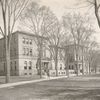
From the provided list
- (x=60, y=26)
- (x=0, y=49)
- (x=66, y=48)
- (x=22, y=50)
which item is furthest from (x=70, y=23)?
(x=0, y=49)

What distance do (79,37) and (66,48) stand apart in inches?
157

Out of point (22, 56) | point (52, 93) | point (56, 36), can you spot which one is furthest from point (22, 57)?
point (52, 93)

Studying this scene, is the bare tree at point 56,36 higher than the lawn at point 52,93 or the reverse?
higher

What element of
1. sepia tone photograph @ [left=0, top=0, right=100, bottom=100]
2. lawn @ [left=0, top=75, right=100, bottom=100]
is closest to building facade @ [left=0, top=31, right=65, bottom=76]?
sepia tone photograph @ [left=0, top=0, right=100, bottom=100]

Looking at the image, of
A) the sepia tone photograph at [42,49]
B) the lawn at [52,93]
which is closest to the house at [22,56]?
the sepia tone photograph at [42,49]

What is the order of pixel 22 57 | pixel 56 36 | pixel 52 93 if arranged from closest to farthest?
pixel 52 93 → pixel 56 36 → pixel 22 57

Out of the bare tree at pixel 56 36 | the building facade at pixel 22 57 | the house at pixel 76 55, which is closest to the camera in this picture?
the bare tree at pixel 56 36

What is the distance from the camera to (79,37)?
38.9 m

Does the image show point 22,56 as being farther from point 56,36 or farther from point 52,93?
point 52,93

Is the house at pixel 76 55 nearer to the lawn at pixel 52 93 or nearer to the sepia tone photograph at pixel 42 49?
the sepia tone photograph at pixel 42 49

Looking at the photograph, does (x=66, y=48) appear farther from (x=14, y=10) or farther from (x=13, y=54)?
(x=14, y=10)

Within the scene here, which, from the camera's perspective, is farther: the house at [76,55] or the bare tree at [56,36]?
the house at [76,55]

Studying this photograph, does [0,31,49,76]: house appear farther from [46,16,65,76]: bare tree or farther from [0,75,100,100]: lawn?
[0,75,100,100]: lawn

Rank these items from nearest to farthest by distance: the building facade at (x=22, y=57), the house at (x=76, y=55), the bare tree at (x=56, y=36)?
Result: the bare tree at (x=56, y=36) → the house at (x=76, y=55) → the building facade at (x=22, y=57)
